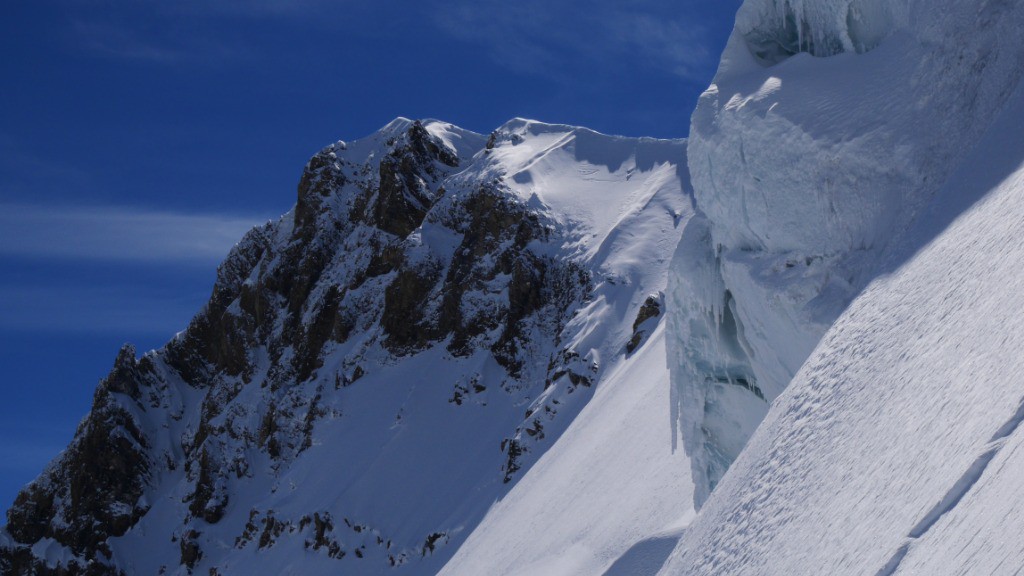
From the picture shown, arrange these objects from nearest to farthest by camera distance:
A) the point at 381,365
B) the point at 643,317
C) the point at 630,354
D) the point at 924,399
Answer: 1. the point at 924,399
2. the point at 630,354
3. the point at 643,317
4. the point at 381,365

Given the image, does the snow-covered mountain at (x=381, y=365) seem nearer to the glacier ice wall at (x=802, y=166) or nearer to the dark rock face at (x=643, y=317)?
the dark rock face at (x=643, y=317)

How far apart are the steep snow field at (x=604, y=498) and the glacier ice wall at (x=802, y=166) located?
23.8 ft

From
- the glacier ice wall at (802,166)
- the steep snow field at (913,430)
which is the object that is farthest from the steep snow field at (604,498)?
the steep snow field at (913,430)

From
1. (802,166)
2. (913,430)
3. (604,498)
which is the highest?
(802,166)

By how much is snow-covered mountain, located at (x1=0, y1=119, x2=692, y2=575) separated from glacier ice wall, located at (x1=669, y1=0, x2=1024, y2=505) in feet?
81.1

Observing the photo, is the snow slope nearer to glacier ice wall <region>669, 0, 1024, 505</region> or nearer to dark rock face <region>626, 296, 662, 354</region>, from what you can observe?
glacier ice wall <region>669, 0, 1024, 505</region>

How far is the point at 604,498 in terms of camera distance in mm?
35062

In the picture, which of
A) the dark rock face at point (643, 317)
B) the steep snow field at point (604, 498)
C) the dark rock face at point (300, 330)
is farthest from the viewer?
the dark rock face at point (300, 330)

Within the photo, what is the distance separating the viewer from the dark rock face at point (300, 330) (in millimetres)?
60438

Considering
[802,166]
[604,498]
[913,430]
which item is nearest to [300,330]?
[604,498]

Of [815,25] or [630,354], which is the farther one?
[630,354]

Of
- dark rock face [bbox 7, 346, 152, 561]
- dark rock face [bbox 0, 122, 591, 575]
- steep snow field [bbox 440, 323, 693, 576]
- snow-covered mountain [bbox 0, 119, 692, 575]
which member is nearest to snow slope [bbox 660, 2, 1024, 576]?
steep snow field [bbox 440, 323, 693, 576]

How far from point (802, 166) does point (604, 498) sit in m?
23.8

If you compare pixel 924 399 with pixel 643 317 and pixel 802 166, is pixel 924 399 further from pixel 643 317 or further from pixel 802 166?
pixel 643 317
